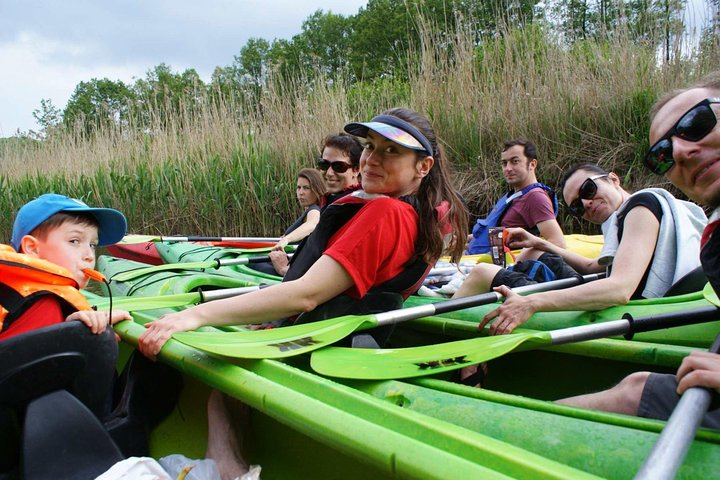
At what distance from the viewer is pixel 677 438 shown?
89cm

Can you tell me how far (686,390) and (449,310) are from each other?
A: 1.10 meters

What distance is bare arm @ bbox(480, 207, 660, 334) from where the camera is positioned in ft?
6.27

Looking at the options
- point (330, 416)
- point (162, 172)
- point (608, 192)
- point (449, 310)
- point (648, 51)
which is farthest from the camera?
point (162, 172)

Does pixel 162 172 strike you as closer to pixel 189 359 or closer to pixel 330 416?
pixel 189 359

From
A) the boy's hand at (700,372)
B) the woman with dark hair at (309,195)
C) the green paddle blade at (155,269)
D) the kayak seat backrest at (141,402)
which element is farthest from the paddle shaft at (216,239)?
the boy's hand at (700,372)

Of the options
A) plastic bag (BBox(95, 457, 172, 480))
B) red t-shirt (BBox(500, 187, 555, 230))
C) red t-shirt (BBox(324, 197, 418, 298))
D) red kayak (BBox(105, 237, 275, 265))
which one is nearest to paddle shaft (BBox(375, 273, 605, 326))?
red t-shirt (BBox(324, 197, 418, 298))

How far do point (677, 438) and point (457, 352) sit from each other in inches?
27.3

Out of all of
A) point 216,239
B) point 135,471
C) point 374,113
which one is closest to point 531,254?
point 135,471

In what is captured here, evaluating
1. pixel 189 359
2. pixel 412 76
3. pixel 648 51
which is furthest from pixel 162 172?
pixel 189 359

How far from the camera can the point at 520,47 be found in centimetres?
615

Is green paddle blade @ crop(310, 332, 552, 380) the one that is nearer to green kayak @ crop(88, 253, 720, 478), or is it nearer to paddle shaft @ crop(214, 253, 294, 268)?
green kayak @ crop(88, 253, 720, 478)

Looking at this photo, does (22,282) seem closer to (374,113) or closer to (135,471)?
(135,471)

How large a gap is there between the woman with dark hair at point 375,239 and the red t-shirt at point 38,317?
0.83ft

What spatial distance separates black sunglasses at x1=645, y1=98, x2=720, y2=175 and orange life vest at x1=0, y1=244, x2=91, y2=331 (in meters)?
1.59
